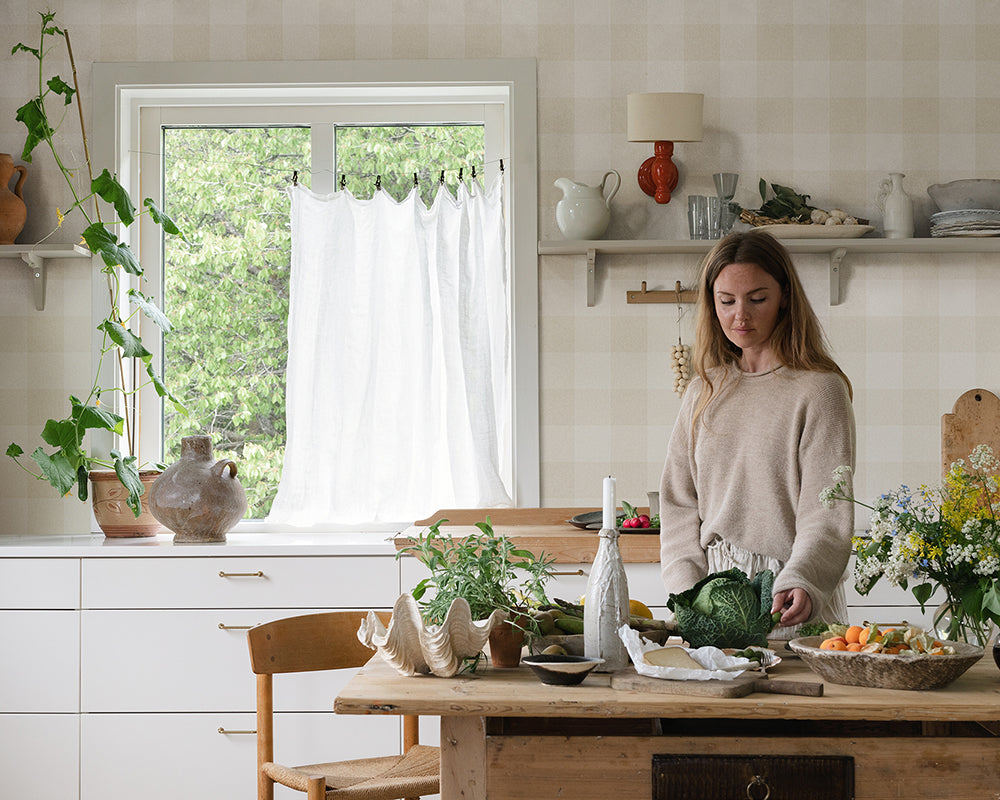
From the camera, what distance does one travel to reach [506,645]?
1.49 m

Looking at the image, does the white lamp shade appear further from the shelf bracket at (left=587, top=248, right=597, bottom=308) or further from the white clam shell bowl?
the white clam shell bowl

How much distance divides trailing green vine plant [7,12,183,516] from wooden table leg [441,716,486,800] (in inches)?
77.6

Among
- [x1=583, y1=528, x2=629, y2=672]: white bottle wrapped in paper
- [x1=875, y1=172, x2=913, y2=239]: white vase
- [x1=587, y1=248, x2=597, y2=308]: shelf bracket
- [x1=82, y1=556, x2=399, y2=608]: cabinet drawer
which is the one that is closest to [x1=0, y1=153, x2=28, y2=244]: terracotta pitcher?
[x1=82, y1=556, x2=399, y2=608]: cabinet drawer

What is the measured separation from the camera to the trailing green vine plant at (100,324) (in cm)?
303

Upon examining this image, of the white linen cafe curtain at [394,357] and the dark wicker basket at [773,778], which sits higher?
the white linen cafe curtain at [394,357]

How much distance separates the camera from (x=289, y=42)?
11.1 ft

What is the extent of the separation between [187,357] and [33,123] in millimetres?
852

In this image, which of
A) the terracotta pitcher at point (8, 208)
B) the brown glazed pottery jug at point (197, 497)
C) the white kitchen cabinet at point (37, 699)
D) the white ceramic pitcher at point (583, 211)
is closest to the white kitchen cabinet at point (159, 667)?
the white kitchen cabinet at point (37, 699)

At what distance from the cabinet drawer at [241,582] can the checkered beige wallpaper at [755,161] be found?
1.85 ft

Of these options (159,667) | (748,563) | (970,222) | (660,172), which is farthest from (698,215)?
(159,667)

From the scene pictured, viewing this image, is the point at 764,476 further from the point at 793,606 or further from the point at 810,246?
the point at 810,246

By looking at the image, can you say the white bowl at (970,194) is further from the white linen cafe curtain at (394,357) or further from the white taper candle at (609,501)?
the white taper candle at (609,501)

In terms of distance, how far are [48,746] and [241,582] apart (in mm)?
682

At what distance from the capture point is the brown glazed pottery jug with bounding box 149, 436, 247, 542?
300cm
